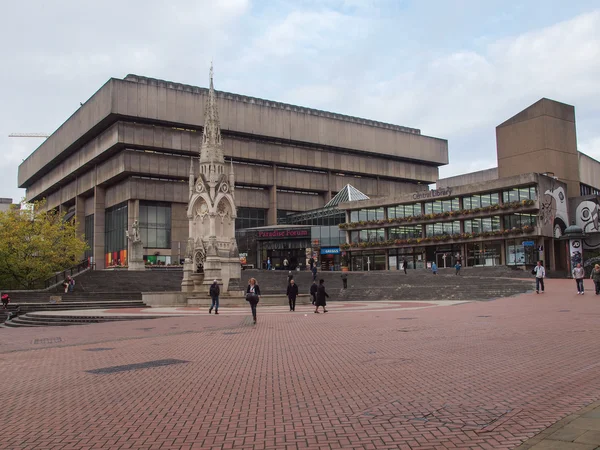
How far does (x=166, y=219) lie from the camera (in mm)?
87875

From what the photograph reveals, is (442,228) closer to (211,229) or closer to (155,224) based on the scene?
(211,229)

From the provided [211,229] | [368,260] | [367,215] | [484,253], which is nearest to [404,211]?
[367,215]

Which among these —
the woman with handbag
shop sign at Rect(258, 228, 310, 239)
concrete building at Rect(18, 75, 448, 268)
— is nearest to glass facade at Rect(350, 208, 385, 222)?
shop sign at Rect(258, 228, 310, 239)

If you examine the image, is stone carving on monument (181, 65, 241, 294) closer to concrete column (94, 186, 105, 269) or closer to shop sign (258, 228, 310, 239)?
shop sign (258, 228, 310, 239)

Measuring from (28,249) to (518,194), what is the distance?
4716 centimetres

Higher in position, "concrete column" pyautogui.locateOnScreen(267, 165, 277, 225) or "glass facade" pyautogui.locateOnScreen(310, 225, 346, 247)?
"concrete column" pyautogui.locateOnScreen(267, 165, 277, 225)

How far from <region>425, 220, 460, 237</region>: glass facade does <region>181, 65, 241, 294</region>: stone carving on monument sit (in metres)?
32.0

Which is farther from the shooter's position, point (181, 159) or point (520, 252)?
point (181, 159)

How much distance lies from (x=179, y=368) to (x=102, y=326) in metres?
13.4

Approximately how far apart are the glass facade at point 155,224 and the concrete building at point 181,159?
0.15m

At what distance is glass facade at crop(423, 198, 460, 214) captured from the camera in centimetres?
6594

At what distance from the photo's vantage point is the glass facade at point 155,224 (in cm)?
8562

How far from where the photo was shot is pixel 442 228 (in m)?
66.8

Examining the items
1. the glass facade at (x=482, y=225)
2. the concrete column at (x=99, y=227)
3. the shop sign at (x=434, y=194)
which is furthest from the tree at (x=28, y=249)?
the glass facade at (x=482, y=225)
